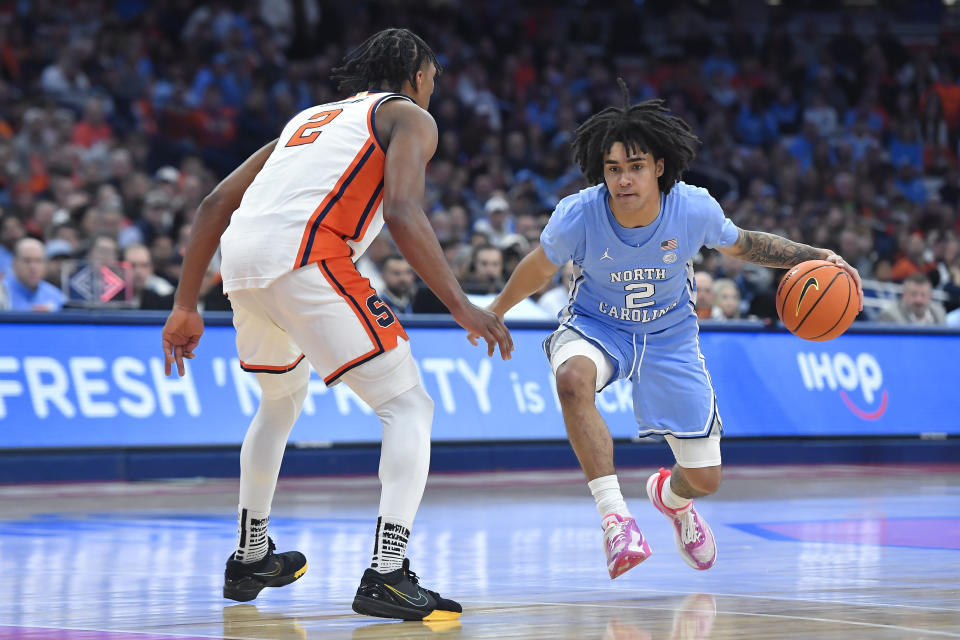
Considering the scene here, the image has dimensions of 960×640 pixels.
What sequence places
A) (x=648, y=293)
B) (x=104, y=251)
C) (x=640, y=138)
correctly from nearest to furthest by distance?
(x=640, y=138) < (x=648, y=293) < (x=104, y=251)

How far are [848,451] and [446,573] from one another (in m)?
8.93

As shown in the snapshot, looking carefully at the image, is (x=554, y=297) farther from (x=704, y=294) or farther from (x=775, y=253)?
(x=775, y=253)

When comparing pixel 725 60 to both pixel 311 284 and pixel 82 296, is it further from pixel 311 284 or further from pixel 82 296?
pixel 311 284

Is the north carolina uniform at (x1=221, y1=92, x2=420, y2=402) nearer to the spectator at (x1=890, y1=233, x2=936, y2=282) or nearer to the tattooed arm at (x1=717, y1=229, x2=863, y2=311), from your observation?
the tattooed arm at (x1=717, y1=229, x2=863, y2=311)

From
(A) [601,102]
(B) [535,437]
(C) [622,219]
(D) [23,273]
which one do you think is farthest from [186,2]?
(C) [622,219]

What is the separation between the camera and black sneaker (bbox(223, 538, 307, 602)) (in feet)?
19.9

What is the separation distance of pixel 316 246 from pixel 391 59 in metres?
0.88

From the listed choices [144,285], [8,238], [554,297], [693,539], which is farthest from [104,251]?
[693,539]

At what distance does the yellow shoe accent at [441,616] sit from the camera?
5.44m

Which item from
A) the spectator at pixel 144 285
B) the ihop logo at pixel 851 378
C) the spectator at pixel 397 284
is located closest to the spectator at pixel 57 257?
the spectator at pixel 144 285

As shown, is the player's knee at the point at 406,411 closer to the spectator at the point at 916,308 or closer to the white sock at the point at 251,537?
the white sock at the point at 251,537

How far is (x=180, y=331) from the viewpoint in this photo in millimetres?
6109

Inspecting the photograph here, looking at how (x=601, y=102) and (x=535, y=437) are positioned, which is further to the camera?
(x=601, y=102)

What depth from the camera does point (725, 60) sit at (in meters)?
26.7
